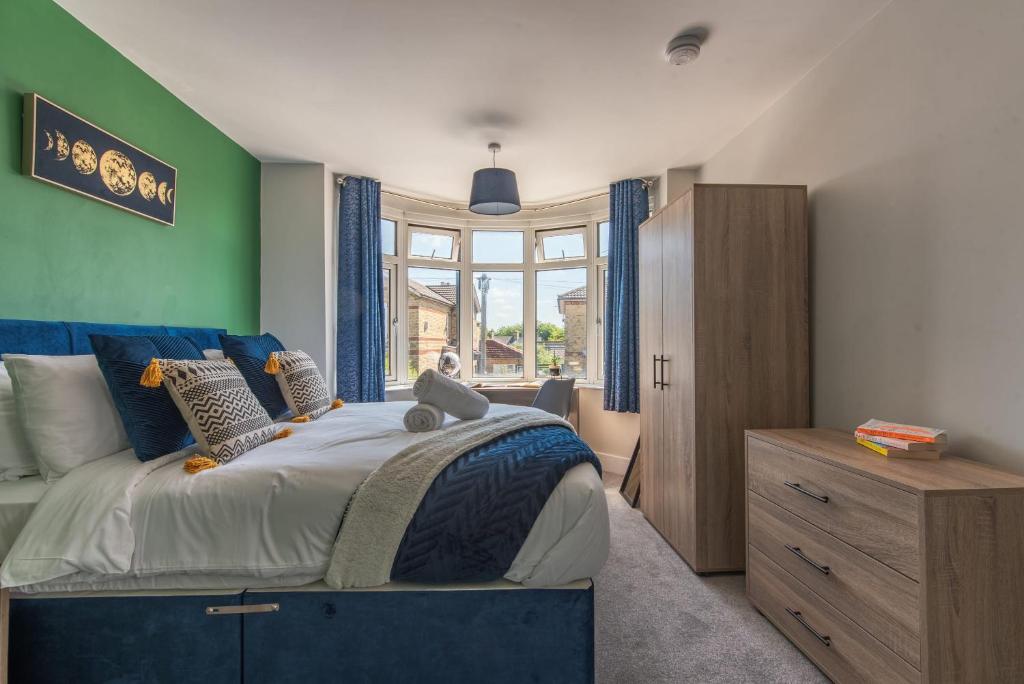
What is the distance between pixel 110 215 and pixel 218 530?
1.86 meters

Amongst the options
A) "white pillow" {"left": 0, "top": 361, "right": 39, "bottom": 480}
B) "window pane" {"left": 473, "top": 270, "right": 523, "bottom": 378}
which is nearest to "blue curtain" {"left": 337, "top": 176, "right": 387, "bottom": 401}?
"window pane" {"left": 473, "top": 270, "right": 523, "bottom": 378}

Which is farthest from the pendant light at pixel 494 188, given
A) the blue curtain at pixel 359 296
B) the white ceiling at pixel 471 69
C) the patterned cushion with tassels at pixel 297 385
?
the patterned cushion with tassels at pixel 297 385

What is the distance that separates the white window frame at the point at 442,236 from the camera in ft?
15.9

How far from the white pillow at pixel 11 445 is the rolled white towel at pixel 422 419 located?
1229mm

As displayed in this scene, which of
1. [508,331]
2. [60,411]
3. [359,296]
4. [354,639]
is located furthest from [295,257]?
[354,639]

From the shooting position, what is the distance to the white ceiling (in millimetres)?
2064

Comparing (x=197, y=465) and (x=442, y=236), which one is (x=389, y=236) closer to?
(x=442, y=236)

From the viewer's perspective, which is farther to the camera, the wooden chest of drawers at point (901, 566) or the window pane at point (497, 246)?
the window pane at point (497, 246)

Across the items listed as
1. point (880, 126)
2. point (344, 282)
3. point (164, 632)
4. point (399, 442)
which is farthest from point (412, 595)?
point (344, 282)

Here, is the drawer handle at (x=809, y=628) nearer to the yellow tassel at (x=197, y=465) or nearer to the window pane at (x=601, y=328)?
the yellow tassel at (x=197, y=465)

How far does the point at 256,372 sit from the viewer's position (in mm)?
2379

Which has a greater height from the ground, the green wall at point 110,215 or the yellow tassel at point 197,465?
the green wall at point 110,215

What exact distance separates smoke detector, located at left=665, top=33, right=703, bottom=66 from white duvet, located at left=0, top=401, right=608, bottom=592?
207 cm

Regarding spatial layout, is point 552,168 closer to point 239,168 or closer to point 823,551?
point 239,168
